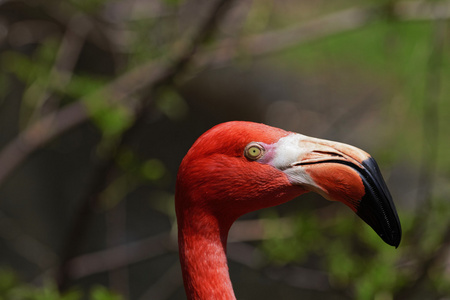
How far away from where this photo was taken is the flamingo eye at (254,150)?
3.18 ft

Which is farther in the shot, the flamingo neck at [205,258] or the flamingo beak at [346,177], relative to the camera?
the flamingo neck at [205,258]

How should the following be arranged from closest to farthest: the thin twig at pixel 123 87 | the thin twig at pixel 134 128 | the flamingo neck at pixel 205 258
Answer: the flamingo neck at pixel 205 258 < the thin twig at pixel 134 128 < the thin twig at pixel 123 87

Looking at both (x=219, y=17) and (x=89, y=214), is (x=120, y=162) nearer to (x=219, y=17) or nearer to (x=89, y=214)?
(x=89, y=214)

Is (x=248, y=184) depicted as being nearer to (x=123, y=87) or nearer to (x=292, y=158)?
(x=292, y=158)

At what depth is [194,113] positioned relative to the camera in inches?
135

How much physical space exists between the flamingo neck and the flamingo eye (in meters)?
0.16

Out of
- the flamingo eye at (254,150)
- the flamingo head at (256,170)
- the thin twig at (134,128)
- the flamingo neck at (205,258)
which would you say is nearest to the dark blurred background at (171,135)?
the thin twig at (134,128)

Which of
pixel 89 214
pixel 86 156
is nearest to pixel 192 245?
pixel 89 214

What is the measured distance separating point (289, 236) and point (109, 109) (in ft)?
2.95

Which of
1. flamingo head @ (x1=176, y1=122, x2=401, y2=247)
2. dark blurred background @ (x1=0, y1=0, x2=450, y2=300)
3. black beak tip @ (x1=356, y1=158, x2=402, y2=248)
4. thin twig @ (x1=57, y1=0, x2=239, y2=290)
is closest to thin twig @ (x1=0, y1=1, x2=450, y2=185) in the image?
dark blurred background @ (x1=0, y1=0, x2=450, y2=300)

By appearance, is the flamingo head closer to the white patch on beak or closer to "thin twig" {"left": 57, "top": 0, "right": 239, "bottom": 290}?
the white patch on beak

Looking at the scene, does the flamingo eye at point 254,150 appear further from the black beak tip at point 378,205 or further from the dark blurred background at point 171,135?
the dark blurred background at point 171,135

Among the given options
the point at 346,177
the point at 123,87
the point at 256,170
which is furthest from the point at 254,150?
the point at 123,87

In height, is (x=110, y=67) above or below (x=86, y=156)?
above
